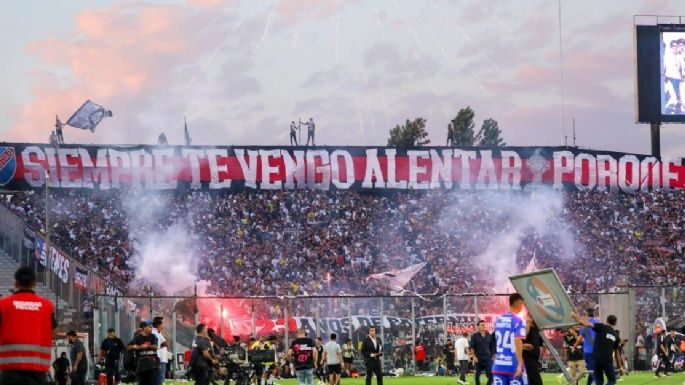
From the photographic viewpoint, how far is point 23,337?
38.9ft

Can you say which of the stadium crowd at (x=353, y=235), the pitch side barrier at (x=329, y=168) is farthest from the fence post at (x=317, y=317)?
the pitch side barrier at (x=329, y=168)

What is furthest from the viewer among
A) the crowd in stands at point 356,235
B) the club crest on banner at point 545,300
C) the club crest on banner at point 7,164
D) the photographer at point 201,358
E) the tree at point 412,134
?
the tree at point 412,134

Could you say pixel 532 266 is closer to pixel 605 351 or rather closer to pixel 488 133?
pixel 605 351

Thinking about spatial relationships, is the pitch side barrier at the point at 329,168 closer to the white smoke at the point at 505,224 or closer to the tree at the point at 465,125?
the white smoke at the point at 505,224

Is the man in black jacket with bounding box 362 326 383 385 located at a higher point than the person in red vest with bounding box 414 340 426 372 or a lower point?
higher

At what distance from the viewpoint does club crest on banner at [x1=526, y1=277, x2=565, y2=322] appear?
15742 millimetres

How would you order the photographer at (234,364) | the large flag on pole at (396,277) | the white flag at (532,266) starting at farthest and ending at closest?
the large flag on pole at (396,277) < the white flag at (532,266) < the photographer at (234,364)

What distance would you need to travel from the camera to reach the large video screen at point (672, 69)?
2475 inches

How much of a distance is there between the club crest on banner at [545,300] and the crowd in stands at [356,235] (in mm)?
37979

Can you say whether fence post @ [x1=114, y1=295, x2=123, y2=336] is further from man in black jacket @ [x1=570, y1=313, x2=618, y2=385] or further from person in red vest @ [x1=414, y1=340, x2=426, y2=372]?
man in black jacket @ [x1=570, y1=313, x2=618, y2=385]

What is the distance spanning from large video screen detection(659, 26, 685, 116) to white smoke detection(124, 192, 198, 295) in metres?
26.3

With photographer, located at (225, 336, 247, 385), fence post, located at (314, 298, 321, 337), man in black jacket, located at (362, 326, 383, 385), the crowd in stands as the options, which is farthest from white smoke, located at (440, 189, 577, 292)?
photographer, located at (225, 336, 247, 385)

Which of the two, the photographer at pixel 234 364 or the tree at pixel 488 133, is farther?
the tree at pixel 488 133

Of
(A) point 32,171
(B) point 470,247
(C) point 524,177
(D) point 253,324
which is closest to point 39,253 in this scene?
(D) point 253,324
